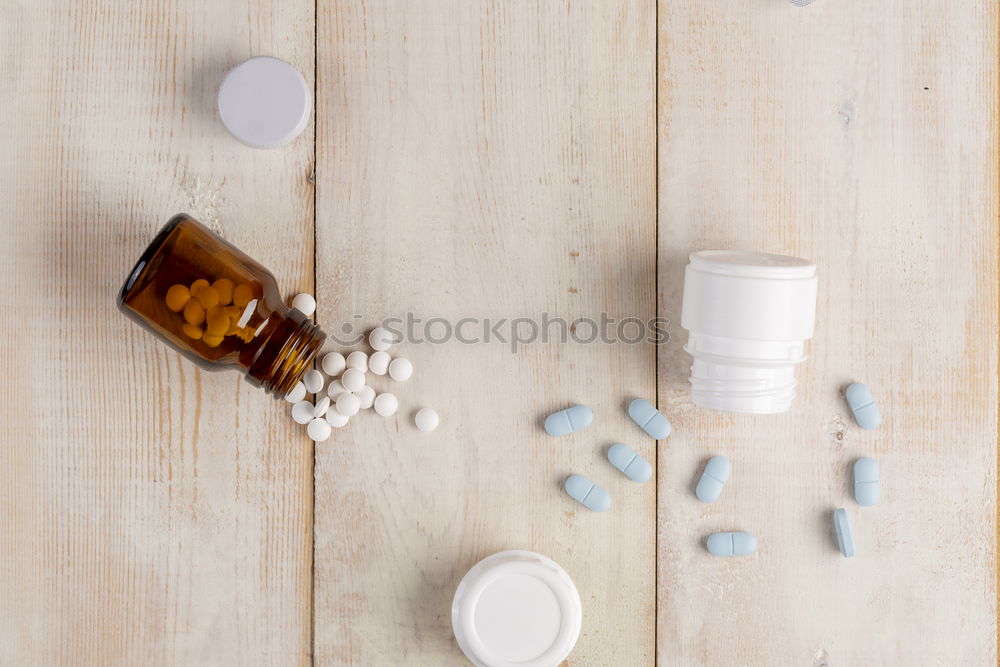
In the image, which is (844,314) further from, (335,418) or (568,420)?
(335,418)

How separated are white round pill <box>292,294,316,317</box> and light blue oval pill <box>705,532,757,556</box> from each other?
0.40m

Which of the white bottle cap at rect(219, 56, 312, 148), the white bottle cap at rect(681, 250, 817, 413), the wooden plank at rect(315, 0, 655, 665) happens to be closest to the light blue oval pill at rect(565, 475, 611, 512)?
the wooden plank at rect(315, 0, 655, 665)

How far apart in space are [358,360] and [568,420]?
0.62 feet

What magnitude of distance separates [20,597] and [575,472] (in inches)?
19.7

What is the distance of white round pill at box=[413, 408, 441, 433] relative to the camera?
0.62 m

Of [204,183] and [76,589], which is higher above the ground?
[204,183]

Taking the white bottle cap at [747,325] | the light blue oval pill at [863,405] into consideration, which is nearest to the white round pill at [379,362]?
the white bottle cap at [747,325]

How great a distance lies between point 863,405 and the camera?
0.63 meters

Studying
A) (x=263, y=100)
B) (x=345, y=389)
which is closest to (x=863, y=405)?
(x=345, y=389)

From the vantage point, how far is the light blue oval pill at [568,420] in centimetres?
62

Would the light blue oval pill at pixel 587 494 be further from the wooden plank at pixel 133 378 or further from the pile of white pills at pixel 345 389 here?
the wooden plank at pixel 133 378

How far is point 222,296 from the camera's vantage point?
1.79 ft

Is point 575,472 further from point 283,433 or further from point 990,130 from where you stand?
point 990,130

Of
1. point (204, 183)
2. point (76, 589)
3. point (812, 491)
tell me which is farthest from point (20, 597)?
point (812, 491)
